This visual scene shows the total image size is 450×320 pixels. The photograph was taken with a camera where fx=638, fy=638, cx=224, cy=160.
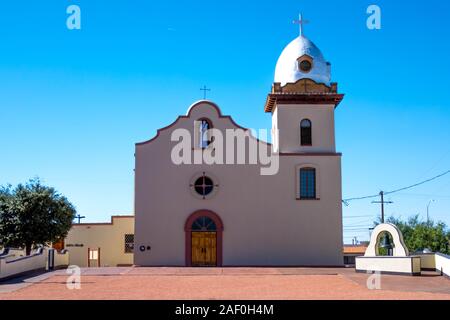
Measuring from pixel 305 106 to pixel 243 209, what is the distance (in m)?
6.87

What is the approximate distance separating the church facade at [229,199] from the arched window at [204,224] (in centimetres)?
5

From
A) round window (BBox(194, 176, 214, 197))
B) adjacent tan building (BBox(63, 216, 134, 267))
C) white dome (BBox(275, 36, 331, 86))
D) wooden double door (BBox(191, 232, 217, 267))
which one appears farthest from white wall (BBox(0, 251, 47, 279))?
white dome (BBox(275, 36, 331, 86))

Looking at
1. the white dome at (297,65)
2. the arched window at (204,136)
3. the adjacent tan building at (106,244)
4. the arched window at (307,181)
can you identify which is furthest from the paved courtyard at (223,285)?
the white dome at (297,65)

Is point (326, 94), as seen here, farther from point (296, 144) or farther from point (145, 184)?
point (145, 184)

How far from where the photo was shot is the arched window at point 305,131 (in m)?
36.1

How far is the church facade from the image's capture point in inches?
1359

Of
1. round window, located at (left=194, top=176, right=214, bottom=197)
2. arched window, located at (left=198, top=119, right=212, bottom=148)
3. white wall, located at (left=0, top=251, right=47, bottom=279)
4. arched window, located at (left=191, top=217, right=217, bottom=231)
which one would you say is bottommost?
white wall, located at (left=0, top=251, right=47, bottom=279)

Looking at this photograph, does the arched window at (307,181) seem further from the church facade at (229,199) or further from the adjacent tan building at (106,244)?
the adjacent tan building at (106,244)

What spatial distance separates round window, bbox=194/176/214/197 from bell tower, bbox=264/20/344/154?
4330 mm

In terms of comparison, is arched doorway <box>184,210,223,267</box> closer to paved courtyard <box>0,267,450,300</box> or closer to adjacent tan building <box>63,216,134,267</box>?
paved courtyard <box>0,267,450,300</box>

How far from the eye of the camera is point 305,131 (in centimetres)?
3619

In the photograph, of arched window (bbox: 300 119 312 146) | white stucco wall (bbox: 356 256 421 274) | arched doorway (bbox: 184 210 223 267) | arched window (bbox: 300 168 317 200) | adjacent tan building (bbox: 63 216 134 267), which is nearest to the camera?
white stucco wall (bbox: 356 256 421 274)

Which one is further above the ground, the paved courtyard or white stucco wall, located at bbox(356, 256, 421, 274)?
white stucco wall, located at bbox(356, 256, 421, 274)

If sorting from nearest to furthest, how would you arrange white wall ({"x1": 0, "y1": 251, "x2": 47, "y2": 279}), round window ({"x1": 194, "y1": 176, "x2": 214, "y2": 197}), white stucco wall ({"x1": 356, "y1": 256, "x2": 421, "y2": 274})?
white wall ({"x1": 0, "y1": 251, "x2": 47, "y2": 279}) → white stucco wall ({"x1": 356, "y1": 256, "x2": 421, "y2": 274}) → round window ({"x1": 194, "y1": 176, "x2": 214, "y2": 197})
